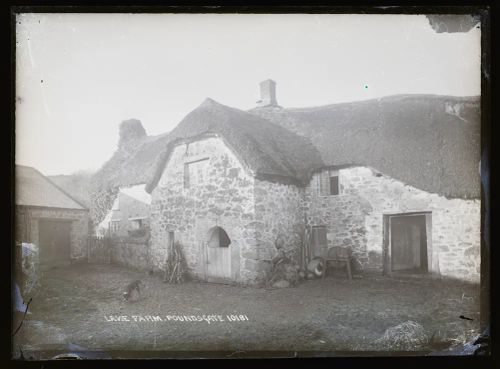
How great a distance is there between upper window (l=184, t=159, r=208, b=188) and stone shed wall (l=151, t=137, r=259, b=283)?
0.06 metres

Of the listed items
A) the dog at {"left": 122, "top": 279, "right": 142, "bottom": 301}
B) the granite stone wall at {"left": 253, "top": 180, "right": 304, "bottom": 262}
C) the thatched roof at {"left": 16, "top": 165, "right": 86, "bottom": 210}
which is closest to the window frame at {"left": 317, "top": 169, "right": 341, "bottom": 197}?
the granite stone wall at {"left": 253, "top": 180, "right": 304, "bottom": 262}

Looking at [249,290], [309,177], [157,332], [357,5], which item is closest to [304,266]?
[249,290]

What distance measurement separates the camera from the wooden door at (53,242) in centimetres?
531

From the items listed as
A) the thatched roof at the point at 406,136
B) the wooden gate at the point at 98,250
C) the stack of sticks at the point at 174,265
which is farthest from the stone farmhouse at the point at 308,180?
the wooden gate at the point at 98,250

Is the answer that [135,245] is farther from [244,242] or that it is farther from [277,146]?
[277,146]

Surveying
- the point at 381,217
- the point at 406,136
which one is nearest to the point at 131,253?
the point at 381,217

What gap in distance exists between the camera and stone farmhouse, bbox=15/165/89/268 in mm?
5207

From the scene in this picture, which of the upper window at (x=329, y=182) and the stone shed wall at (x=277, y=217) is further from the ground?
the upper window at (x=329, y=182)

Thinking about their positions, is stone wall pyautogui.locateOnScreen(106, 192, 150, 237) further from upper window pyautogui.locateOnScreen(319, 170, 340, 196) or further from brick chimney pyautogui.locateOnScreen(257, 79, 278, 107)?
upper window pyautogui.locateOnScreen(319, 170, 340, 196)

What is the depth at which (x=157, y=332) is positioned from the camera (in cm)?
523

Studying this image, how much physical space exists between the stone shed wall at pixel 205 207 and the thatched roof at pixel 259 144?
183mm

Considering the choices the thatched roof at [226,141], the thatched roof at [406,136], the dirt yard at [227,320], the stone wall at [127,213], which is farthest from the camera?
the stone wall at [127,213]

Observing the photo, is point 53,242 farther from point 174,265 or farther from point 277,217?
point 277,217

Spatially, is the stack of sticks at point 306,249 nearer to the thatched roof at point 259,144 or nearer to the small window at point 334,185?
the small window at point 334,185
